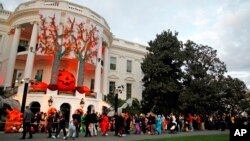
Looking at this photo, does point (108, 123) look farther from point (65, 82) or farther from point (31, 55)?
point (31, 55)

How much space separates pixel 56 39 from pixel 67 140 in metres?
18.5

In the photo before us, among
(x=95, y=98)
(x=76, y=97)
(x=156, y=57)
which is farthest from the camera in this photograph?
(x=156, y=57)

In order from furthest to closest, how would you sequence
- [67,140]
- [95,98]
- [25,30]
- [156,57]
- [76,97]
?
[156,57]
[25,30]
[95,98]
[76,97]
[67,140]

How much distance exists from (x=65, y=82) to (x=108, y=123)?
959cm

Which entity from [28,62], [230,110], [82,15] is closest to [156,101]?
[230,110]

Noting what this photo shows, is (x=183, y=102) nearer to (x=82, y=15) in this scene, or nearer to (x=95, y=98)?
(x=95, y=98)

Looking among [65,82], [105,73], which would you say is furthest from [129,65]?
[65,82]

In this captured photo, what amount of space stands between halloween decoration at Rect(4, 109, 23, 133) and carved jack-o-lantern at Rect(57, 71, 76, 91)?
9.47 m

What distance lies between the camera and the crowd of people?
1609cm

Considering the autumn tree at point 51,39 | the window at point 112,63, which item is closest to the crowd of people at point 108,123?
the autumn tree at point 51,39

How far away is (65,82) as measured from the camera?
98.0ft

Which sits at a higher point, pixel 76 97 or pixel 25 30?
pixel 25 30

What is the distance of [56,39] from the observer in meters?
30.8

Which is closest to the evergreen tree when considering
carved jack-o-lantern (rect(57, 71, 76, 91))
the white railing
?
carved jack-o-lantern (rect(57, 71, 76, 91))
